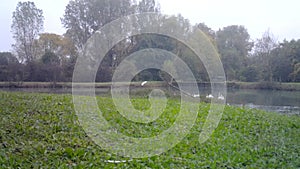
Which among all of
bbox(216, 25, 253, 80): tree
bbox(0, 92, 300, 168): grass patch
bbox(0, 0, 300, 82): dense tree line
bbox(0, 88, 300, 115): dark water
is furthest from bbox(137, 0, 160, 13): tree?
bbox(0, 92, 300, 168): grass patch

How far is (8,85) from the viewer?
2128 cm

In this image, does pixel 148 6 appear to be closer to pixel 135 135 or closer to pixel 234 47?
pixel 234 47

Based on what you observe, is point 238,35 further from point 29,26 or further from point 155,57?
point 29,26

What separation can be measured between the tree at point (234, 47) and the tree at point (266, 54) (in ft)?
6.78

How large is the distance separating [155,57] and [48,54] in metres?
9.94

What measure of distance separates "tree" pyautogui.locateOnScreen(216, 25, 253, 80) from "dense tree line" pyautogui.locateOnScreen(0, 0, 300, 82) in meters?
0.10

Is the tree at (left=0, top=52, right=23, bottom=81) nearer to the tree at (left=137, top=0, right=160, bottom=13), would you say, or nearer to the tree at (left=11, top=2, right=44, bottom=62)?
the tree at (left=11, top=2, right=44, bottom=62)

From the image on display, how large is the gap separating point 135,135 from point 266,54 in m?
27.6

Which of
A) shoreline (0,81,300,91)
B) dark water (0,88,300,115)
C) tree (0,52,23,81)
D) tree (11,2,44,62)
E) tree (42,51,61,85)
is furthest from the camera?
tree (11,2,44,62)

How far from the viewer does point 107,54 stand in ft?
83.0

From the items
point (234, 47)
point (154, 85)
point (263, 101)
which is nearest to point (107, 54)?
point (154, 85)

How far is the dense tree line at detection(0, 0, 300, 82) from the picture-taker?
2344cm

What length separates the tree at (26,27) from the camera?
2683cm

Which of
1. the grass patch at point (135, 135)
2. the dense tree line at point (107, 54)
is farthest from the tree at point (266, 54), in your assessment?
the grass patch at point (135, 135)
